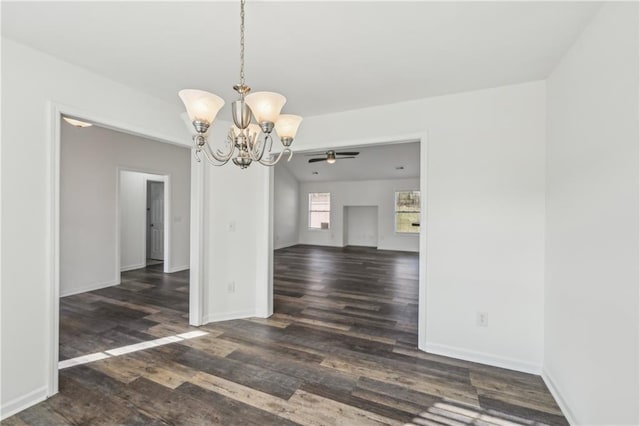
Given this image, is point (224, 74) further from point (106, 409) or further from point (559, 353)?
point (559, 353)

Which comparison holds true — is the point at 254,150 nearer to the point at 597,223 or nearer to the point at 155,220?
the point at 597,223

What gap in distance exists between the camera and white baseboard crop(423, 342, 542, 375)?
7.73 feet

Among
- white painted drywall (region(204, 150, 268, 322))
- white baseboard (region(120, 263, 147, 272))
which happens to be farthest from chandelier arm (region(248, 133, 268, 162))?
white baseboard (region(120, 263, 147, 272))

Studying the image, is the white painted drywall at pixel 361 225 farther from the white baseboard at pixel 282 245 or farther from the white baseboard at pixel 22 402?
the white baseboard at pixel 22 402

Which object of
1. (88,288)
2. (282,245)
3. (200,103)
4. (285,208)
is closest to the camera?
(200,103)

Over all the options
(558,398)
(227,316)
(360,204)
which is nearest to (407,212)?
(360,204)

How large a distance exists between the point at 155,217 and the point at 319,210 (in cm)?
550

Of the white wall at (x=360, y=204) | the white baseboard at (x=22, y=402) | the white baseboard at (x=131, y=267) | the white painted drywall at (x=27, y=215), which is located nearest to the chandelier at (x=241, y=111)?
the white painted drywall at (x=27, y=215)

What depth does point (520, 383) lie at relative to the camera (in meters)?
2.21

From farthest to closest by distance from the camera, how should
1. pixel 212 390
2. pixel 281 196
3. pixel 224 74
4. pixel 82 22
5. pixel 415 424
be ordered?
pixel 281 196 → pixel 224 74 → pixel 212 390 → pixel 415 424 → pixel 82 22

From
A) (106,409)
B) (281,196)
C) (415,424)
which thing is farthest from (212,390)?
(281,196)

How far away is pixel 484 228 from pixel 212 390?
2.67 m

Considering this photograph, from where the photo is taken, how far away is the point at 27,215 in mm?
1925

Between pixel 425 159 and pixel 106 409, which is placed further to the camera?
pixel 425 159
